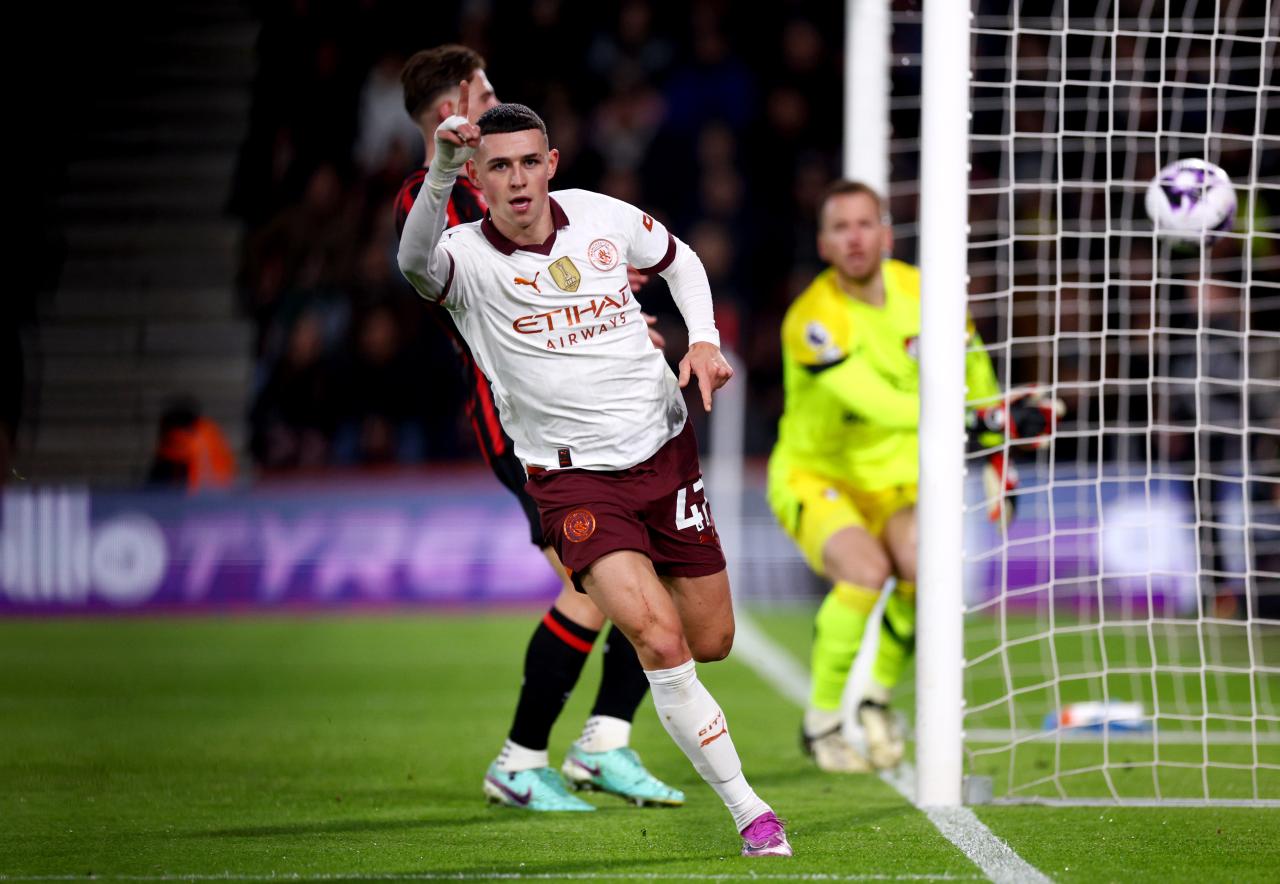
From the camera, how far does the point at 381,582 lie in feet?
46.1

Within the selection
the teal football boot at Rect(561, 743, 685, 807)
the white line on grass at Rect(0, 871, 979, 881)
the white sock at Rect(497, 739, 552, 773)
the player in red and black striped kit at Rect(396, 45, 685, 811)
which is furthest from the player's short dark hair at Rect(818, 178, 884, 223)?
the white line on grass at Rect(0, 871, 979, 881)

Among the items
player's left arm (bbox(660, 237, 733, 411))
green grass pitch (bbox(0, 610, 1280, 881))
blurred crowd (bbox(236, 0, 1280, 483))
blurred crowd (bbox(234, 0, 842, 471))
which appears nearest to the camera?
green grass pitch (bbox(0, 610, 1280, 881))

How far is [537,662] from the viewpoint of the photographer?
5.67 meters

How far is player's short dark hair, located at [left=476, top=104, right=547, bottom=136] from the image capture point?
463 centimetres

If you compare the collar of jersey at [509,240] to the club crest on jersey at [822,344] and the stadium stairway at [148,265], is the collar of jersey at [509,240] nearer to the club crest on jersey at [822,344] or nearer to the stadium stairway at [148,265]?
the club crest on jersey at [822,344]

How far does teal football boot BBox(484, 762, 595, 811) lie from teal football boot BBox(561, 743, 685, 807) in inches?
5.0

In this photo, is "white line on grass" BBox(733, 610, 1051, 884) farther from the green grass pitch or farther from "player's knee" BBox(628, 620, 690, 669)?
"player's knee" BBox(628, 620, 690, 669)

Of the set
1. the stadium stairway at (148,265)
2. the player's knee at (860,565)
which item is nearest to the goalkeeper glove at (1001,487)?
the player's knee at (860,565)

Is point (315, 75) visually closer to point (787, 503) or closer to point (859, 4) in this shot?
point (859, 4)

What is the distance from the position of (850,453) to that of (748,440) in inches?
307

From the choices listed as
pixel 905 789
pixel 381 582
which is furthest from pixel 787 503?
pixel 381 582

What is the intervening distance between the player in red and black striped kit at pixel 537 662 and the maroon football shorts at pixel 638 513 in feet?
2.31

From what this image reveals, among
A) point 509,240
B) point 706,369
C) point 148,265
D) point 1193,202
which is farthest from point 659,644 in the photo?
point 148,265

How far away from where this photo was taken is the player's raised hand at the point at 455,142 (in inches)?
170
